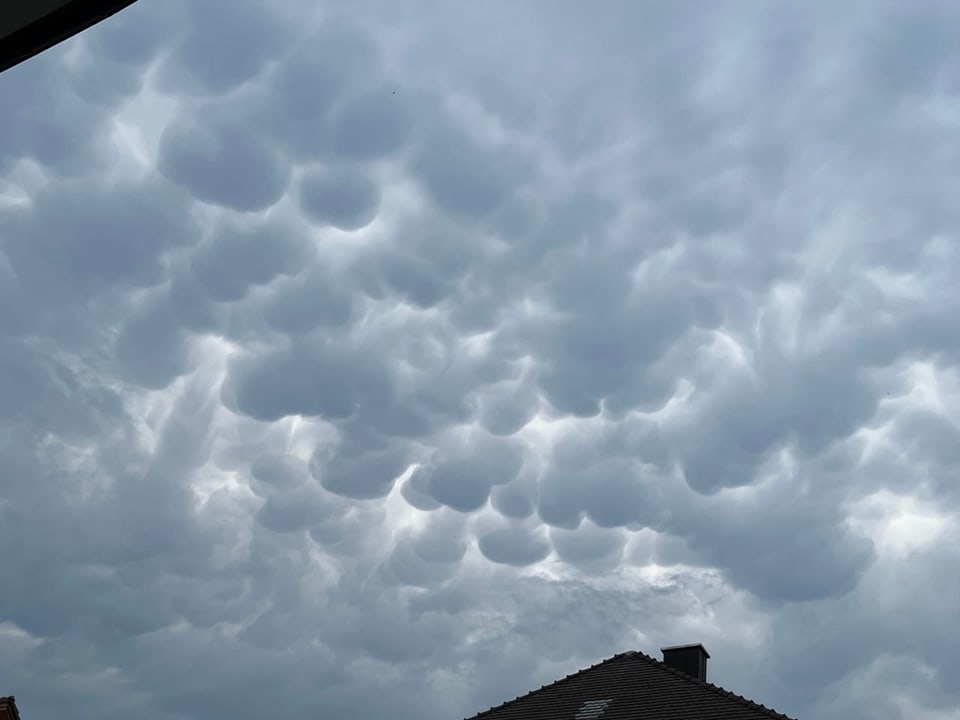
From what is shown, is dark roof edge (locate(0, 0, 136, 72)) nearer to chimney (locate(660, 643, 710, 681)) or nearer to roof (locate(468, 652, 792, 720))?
roof (locate(468, 652, 792, 720))

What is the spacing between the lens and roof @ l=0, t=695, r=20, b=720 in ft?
108

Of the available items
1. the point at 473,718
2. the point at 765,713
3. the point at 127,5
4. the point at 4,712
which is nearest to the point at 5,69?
the point at 127,5

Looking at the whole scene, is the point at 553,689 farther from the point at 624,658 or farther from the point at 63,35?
the point at 63,35

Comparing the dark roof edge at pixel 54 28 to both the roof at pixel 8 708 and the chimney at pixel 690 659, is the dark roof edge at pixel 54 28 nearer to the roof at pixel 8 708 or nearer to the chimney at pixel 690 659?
the chimney at pixel 690 659

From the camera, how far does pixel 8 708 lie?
33156 mm

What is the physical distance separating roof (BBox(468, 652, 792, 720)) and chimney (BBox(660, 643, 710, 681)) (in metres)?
0.70

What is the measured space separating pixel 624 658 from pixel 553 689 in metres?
2.73

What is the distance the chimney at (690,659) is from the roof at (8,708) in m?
23.9

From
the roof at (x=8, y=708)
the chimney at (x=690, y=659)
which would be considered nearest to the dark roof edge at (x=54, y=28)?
the chimney at (x=690, y=659)

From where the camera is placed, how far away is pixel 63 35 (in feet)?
22.8

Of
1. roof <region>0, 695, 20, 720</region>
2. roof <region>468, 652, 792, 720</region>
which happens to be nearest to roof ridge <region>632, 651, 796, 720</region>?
roof <region>468, 652, 792, 720</region>

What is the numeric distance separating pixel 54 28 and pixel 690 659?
2891 cm

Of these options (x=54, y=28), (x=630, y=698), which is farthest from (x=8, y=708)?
(x=54, y=28)

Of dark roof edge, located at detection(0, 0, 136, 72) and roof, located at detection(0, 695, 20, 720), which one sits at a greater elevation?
roof, located at detection(0, 695, 20, 720)
